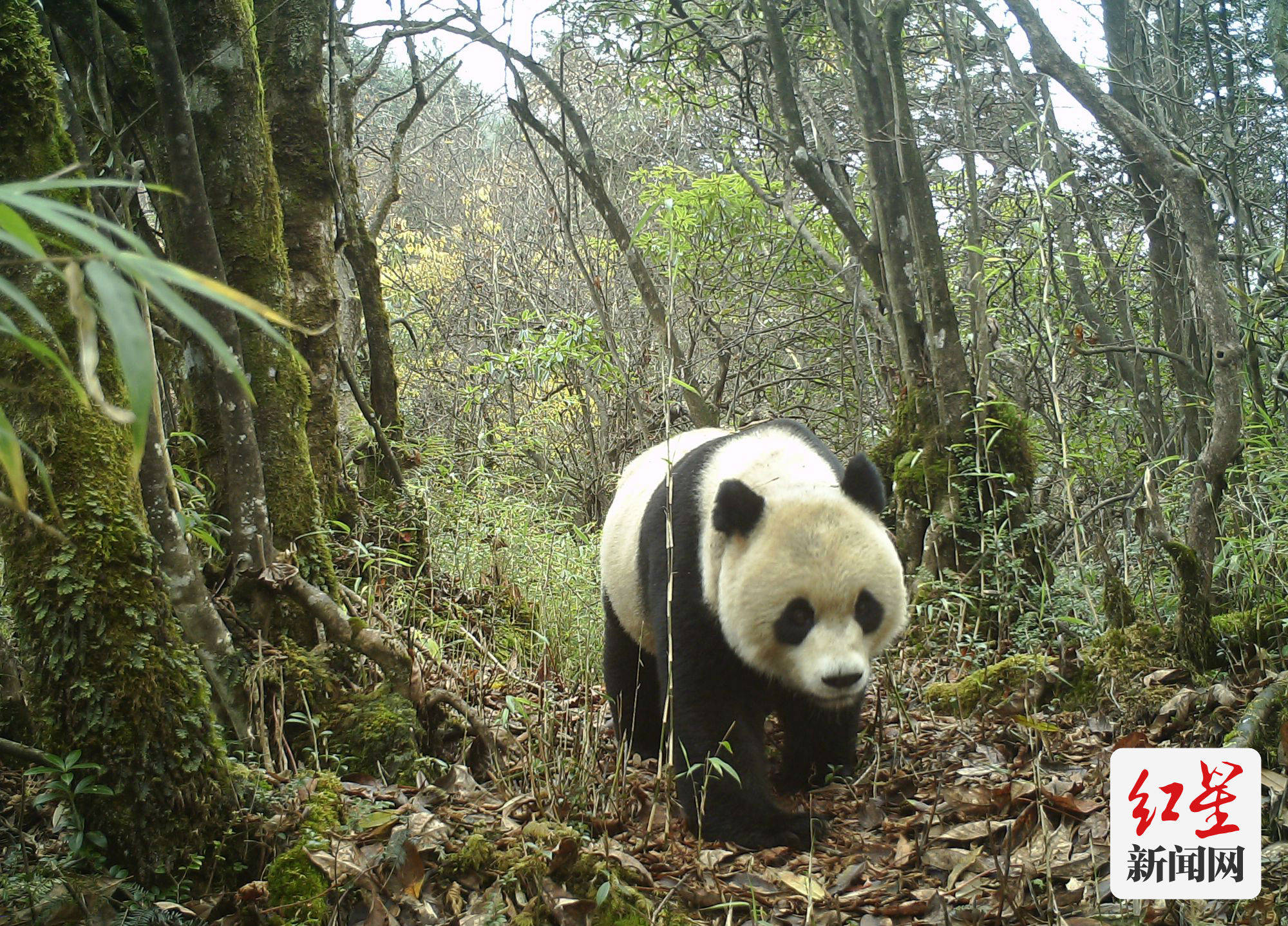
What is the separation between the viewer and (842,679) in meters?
3.85

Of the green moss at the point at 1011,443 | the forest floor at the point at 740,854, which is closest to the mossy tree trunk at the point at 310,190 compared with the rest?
the forest floor at the point at 740,854

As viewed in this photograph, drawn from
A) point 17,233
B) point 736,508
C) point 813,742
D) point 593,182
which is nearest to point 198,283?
point 17,233

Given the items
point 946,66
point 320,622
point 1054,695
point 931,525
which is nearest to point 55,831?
point 320,622

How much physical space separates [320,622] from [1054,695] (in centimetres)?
355

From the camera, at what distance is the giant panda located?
3984 millimetres

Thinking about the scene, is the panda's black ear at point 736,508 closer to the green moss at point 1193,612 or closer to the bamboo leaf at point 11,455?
the green moss at point 1193,612

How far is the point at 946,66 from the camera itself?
469 inches

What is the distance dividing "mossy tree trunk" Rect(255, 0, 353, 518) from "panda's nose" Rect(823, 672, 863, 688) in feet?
10.5

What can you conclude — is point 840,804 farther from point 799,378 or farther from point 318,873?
point 799,378

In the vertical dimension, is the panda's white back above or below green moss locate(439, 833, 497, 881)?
above

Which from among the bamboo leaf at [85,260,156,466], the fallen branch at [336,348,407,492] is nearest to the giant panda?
the fallen branch at [336,348,407,492]

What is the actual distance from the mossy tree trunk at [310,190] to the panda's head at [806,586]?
8.70 feet

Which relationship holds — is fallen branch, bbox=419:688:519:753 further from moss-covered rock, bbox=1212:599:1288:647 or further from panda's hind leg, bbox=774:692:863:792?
moss-covered rock, bbox=1212:599:1288:647

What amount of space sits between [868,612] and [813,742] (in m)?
0.83
